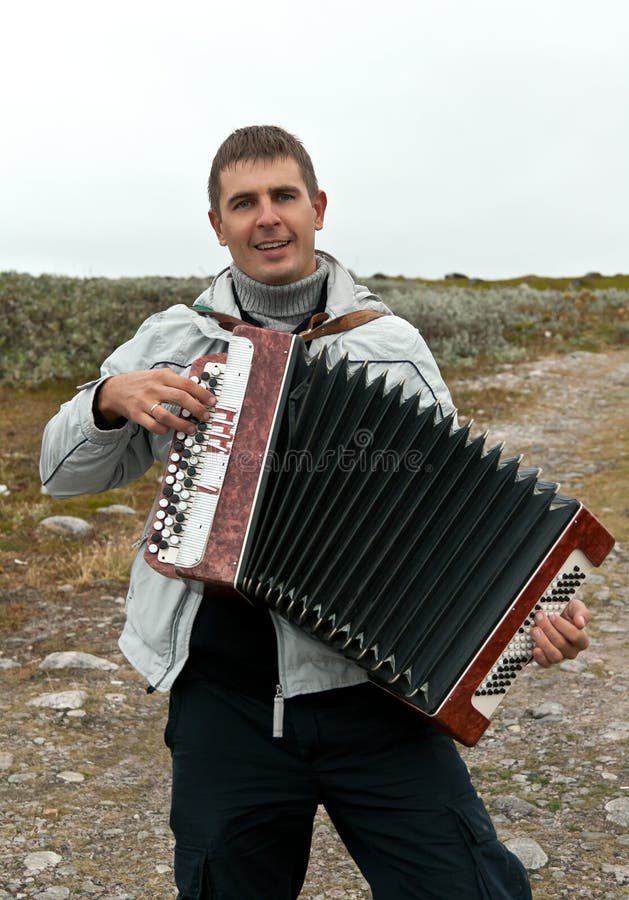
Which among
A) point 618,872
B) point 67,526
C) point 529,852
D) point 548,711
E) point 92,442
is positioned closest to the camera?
point 92,442

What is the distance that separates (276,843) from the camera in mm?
2748

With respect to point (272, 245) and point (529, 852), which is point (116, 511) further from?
point (272, 245)

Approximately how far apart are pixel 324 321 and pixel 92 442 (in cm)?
75

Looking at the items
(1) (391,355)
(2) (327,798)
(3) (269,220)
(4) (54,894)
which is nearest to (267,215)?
(3) (269,220)

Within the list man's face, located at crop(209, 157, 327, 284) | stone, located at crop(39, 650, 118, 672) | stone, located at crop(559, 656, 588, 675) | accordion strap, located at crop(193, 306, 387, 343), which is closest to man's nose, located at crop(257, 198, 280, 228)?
man's face, located at crop(209, 157, 327, 284)

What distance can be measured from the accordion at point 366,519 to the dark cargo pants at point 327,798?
0.58 feet

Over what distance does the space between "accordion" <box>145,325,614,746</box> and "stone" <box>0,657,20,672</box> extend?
3.08m

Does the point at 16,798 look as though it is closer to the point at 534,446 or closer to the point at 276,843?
the point at 276,843

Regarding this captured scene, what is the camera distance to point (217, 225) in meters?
3.19

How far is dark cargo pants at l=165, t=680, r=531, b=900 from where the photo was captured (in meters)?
2.60

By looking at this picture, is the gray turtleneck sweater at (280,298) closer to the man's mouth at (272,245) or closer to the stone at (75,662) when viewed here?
the man's mouth at (272,245)

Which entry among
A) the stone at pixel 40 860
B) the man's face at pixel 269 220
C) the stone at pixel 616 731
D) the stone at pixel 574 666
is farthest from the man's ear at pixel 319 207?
the stone at pixel 574 666

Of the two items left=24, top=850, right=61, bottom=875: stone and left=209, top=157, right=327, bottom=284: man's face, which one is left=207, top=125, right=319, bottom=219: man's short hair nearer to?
left=209, top=157, right=327, bottom=284: man's face

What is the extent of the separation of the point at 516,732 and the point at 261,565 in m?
2.53
